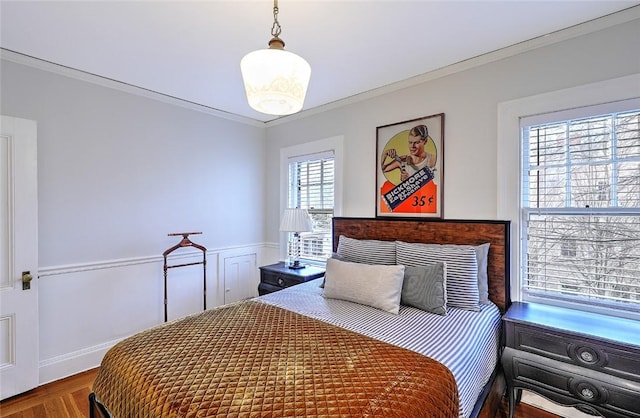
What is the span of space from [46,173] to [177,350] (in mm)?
2129

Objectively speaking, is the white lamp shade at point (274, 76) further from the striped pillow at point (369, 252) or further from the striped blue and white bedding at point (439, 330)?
the striped pillow at point (369, 252)

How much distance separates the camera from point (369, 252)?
8.50 feet

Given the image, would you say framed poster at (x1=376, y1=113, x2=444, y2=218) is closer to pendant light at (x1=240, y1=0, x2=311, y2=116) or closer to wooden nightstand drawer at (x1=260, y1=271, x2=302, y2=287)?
wooden nightstand drawer at (x1=260, y1=271, x2=302, y2=287)

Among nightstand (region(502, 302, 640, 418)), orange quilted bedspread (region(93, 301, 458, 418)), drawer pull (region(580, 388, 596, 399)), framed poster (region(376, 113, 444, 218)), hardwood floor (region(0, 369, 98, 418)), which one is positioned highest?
framed poster (region(376, 113, 444, 218))

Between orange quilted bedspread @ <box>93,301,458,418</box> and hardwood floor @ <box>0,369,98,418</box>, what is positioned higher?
orange quilted bedspread @ <box>93,301,458,418</box>

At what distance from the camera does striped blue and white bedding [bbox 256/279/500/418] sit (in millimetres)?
1468

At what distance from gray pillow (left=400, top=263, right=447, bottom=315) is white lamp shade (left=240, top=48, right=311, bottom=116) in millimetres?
1431

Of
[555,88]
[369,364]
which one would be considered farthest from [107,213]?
[555,88]

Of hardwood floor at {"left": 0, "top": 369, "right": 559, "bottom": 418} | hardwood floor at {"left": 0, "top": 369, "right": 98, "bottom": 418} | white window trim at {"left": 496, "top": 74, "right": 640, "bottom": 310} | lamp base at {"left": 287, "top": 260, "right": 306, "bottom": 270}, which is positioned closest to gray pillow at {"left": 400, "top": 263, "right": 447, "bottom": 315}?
white window trim at {"left": 496, "top": 74, "right": 640, "bottom": 310}

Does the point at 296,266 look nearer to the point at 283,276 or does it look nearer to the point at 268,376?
the point at 283,276

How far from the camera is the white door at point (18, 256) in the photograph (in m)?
2.27

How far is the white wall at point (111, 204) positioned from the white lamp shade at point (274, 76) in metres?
2.19

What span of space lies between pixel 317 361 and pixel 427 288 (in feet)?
3.38

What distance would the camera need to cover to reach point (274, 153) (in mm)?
4113
